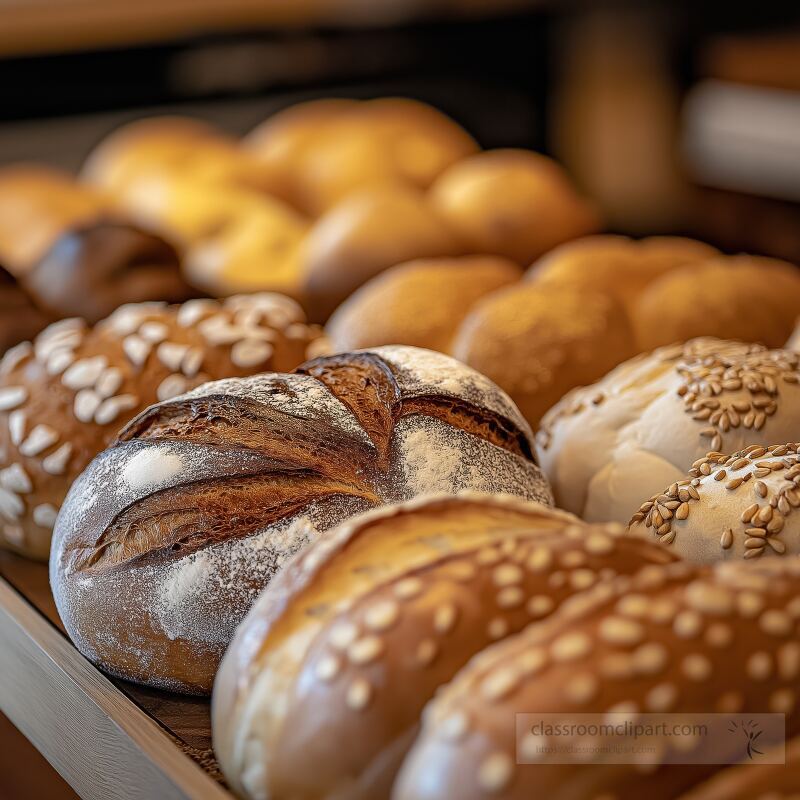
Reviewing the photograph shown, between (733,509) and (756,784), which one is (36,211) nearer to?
(733,509)

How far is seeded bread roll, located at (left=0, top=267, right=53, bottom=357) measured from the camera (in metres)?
1.24

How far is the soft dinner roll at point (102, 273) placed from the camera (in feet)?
4.35

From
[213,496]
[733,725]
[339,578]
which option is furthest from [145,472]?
[733,725]

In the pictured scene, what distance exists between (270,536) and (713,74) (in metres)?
3.33

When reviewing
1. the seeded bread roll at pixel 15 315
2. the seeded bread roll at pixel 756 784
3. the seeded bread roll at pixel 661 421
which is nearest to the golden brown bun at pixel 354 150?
the seeded bread roll at pixel 15 315

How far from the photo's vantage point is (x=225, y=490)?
0.78 m

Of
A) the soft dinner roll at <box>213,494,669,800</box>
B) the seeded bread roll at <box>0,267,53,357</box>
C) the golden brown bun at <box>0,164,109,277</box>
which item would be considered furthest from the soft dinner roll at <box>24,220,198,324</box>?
the soft dinner roll at <box>213,494,669,800</box>

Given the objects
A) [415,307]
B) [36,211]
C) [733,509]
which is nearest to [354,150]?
[36,211]

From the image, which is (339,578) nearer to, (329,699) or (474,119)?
(329,699)

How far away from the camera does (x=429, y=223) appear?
5.09 feet

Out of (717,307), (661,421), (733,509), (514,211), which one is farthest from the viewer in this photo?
(514,211)

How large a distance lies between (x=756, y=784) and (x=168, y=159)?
6.24ft

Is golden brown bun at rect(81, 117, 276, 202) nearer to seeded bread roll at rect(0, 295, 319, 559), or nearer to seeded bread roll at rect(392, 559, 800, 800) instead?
seeded bread roll at rect(0, 295, 319, 559)

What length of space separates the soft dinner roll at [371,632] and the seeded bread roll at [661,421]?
25cm
